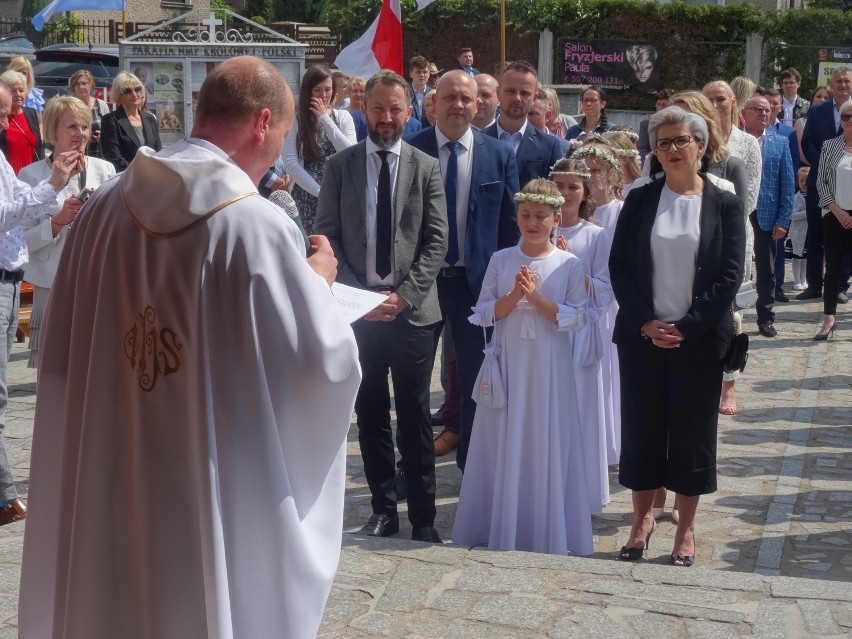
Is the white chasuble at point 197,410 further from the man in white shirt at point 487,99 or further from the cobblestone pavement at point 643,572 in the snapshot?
the man in white shirt at point 487,99

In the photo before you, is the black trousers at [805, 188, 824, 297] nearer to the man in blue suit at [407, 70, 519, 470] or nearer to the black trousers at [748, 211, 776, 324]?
the black trousers at [748, 211, 776, 324]

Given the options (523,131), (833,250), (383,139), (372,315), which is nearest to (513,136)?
(523,131)

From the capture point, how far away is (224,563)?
3098mm

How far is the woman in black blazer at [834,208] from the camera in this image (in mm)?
10523

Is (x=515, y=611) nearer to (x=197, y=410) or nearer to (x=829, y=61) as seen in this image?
(x=197, y=410)

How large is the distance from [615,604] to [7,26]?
43.6 meters

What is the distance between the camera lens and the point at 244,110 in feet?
10.4

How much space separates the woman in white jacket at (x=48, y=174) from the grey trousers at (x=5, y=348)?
82 cm

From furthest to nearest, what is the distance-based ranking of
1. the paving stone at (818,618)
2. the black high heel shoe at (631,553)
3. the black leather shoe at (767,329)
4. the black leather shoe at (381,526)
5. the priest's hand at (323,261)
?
1. the black leather shoe at (767,329)
2. the black leather shoe at (381,526)
3. the black high heel shoe at (631,553)
4. the paving stone at (818,618)
5. the priest's hand at (323,261)

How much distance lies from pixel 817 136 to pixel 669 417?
26.5 ft

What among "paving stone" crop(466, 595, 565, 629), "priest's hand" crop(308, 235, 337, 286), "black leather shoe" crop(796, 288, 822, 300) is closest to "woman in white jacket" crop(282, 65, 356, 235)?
"paving stone" crop(466, 595, 565, 629)

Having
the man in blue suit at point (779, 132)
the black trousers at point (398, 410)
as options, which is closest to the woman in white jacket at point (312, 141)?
the black trousers at point (398, 410)

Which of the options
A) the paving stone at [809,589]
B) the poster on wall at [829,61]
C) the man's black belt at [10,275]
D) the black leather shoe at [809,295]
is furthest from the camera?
the poster on wall at [829,61]

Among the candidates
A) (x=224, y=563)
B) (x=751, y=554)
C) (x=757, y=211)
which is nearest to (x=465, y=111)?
(x=751, y=554)
